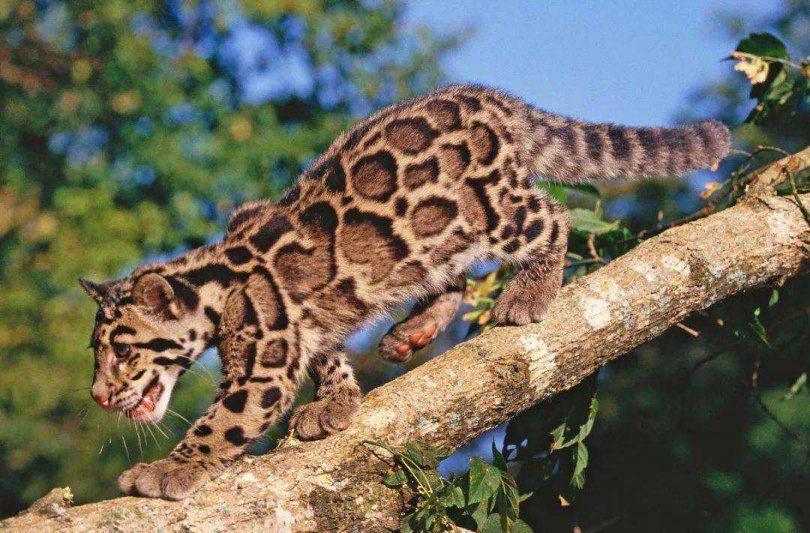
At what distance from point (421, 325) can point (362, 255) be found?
0.64m

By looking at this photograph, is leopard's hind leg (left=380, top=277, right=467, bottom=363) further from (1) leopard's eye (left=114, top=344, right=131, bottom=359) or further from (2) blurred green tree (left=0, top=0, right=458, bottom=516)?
(2) blurred green tree (left=0, top=0, right=458, bottom=516)

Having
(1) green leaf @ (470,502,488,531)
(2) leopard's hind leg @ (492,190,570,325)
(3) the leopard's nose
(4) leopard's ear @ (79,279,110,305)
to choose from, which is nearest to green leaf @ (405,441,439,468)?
(1) green leaf @ (470,502,488,531)

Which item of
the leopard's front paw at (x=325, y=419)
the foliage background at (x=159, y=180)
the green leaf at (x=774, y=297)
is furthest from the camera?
the foliage background at (x=159, y=180)

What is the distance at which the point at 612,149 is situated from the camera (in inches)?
224

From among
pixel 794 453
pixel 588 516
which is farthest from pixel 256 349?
pixel 794 453

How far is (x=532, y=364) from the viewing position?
4.13 m

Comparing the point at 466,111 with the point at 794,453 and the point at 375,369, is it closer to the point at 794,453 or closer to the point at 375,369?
the point at 794,453

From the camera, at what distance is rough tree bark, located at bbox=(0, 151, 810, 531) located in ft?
11.5

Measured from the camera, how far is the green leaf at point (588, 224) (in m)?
5.48

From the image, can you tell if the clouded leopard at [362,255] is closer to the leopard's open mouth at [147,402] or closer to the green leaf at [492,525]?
the leopard's open mouth at [147,402]

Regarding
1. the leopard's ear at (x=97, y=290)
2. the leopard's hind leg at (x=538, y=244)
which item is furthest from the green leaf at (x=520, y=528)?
the leopard's ear at (x=97, y=290)

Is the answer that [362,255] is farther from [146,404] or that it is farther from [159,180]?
[159,180]

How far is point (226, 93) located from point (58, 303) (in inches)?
170

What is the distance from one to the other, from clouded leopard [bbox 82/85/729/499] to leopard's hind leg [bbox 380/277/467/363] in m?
0.01
